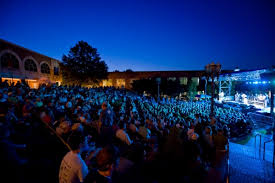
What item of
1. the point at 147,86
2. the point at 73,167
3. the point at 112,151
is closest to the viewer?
the point at 112,151

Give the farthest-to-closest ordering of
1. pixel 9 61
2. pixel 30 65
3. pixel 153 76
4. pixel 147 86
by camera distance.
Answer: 1. pixel 153 76
2. pixel 147 86
3. pixel 30 65
4. pixel 9 61

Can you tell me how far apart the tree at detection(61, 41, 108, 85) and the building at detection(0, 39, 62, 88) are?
13.1 ft

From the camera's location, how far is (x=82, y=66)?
25.2m

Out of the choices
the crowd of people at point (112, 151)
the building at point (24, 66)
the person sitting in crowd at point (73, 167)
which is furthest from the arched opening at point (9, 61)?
the person sitting in crowd at point (73, 167)

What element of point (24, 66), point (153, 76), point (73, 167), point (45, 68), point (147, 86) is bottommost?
point (73, 167)

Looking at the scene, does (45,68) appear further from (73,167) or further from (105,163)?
(105,163)

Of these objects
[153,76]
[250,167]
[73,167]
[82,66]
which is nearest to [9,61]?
[82,66]

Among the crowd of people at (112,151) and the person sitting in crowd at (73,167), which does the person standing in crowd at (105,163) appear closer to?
the crowd of people at (112,151)

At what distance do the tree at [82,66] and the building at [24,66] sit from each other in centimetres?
400

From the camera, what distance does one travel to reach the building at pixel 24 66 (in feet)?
58.0

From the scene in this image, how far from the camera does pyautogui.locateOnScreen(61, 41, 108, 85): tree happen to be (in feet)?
81.1

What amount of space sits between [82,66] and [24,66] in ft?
28.9

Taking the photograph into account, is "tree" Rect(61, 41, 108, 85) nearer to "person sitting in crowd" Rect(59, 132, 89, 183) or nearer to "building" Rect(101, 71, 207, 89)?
"building" Rect(101, 71, 207, 89)

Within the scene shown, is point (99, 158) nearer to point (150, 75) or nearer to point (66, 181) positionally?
point (66, 181)
